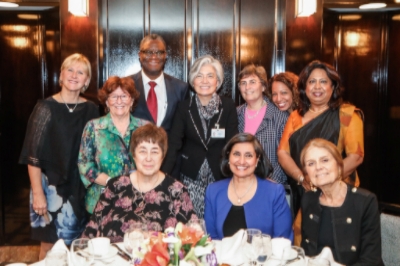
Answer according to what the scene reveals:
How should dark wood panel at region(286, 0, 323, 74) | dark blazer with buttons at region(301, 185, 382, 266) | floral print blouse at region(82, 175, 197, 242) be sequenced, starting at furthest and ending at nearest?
dark wood panel at region(286, 0, 323, 74) < floral print blouse at region(82, 175, 197, 242) < dark blazer with buttons at region(301, 185, 382, 266)

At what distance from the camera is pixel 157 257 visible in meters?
1.48

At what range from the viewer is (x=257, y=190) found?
2820 millimetres

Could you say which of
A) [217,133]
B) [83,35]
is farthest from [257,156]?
[83,35]

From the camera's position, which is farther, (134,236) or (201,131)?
(201,131)

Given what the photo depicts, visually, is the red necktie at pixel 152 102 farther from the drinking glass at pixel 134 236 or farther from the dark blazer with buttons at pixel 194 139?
the drinking glass at pixel 134 236

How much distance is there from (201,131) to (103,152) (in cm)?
79

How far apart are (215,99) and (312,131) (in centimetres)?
81

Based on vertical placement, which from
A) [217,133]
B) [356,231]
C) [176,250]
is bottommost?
[356,231]

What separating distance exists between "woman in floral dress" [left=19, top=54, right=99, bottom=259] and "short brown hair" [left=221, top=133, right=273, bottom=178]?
49.5 inches

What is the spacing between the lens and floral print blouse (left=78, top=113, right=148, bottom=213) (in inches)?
128

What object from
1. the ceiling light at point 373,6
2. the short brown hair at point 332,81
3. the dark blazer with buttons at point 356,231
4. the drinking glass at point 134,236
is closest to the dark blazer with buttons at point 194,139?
the short brown hair at point 332,81

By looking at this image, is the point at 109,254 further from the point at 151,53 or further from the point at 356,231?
the point at 151,53

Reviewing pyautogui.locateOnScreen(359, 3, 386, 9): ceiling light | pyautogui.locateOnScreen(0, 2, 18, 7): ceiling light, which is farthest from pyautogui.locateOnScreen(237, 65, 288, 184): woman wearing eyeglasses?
pyautogui.locateOnScreen(0, 2, 18, 7): ceiling light

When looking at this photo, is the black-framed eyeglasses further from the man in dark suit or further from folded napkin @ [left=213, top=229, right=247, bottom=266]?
folded napkin @ [left=213, top=229, right=247, bottom=266]
